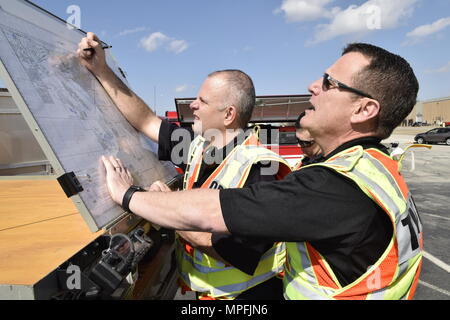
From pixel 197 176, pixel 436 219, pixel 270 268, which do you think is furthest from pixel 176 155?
pixel 436 219

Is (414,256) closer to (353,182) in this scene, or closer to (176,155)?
(353,182)

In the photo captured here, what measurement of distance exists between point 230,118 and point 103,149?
739 mm

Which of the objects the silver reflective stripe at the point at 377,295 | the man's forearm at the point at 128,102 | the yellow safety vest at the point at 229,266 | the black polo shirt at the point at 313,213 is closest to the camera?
the black polo shirt at the point at 313,213

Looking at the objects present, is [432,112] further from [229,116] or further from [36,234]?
[36,234]

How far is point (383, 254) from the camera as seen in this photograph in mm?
1106

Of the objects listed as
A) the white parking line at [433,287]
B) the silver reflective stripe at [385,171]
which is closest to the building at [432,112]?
the white parking line at [433,287]

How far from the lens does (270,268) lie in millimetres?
1682

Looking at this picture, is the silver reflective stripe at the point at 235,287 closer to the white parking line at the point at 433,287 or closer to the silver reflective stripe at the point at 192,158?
the silver reflective stripe at the point at 192,158

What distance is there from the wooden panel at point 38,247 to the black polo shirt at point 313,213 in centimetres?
65

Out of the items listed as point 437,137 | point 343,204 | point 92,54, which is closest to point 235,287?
point 343,204

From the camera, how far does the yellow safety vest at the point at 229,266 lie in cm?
152

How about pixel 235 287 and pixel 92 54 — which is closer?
pixel 235 287

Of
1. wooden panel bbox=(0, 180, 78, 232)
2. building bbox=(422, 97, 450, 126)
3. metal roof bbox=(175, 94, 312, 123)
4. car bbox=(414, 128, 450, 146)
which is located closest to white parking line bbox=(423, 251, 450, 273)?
metal roof bbox=(175, 94, 312, 123)

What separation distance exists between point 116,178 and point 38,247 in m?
0.42
